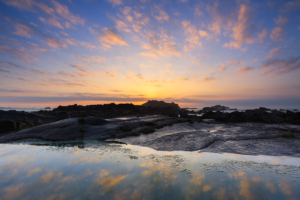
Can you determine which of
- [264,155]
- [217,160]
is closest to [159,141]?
[217,160]

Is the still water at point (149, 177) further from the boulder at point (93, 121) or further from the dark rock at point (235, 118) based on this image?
the dark rock at point (235, 118)

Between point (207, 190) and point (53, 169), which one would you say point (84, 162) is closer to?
point (53, 169)

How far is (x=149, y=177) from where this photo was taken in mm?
7133

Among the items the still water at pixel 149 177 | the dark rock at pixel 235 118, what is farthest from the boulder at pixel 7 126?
the dark rock at pixel 235 118

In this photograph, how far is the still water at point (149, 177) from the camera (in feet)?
19.0

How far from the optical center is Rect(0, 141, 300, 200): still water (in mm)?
5785

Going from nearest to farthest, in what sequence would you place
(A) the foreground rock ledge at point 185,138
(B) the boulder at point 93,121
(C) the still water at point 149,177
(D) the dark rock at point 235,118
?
(C) the still water at point 149,177
(A) the foreground rock ledge at point 185,138
(B) the boulder at point 93,121
(D) the dark rock at point 235,118

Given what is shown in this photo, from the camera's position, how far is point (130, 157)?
10219 mm

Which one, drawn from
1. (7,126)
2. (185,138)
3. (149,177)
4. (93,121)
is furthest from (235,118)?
(7,126)

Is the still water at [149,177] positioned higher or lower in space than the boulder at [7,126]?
lower

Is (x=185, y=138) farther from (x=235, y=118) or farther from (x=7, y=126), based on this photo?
(x=7, y=126)

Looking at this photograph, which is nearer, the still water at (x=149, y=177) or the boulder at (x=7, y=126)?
the still water at (x=149, y=177)

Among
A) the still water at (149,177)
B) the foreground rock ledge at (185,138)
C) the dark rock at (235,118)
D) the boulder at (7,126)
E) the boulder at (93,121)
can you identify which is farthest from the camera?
the dark rock at (235,118)

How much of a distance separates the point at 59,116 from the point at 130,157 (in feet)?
93.0
